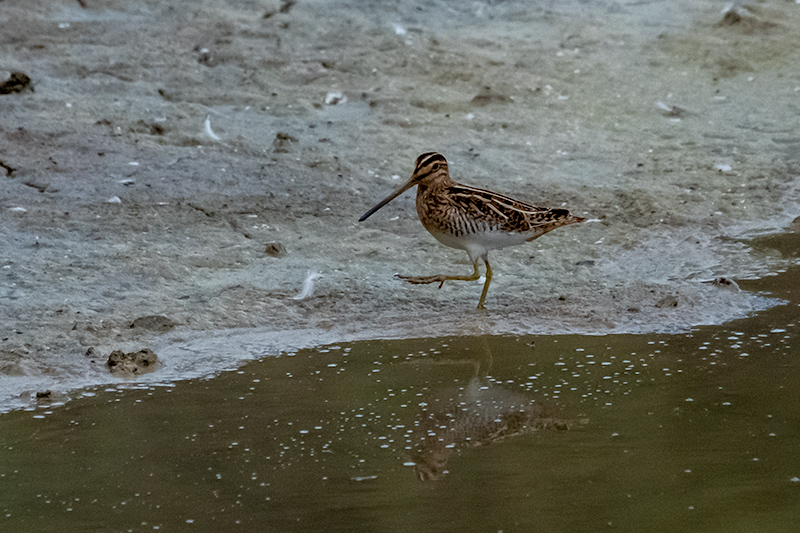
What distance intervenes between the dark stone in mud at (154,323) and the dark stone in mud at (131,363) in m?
0.43

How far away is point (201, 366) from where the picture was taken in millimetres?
5152

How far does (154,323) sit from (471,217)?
176cm

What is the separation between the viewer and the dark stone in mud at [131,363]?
5055mm

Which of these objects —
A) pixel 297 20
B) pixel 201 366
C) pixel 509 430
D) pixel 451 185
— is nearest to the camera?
pixel 509 430

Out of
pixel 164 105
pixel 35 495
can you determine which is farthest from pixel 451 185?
pixel 164 105

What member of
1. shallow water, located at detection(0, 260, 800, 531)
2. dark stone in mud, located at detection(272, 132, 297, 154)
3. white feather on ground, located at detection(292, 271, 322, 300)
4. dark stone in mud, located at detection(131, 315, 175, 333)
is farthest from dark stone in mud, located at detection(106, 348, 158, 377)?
dark stone in mud, located at detection(272, 132, 297, 154)

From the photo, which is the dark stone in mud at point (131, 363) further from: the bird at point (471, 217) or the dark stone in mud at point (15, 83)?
the dark stone in mud at point (15, 83)

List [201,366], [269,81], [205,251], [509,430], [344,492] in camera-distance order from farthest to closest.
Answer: [269,81] < [205,251] < [201,366] < [509,430] < [344,492]

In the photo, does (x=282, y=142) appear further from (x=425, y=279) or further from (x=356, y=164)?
(x=425, y=279)

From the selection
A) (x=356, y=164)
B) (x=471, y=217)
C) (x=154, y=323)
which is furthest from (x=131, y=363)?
(x=356, y=164)

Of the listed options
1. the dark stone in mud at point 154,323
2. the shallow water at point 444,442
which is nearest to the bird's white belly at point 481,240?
the shallow water at point 444,442

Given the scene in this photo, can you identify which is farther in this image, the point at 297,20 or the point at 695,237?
the point at 297,20

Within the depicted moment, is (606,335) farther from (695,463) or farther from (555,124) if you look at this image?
(555,124)

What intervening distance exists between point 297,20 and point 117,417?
22.1ft
